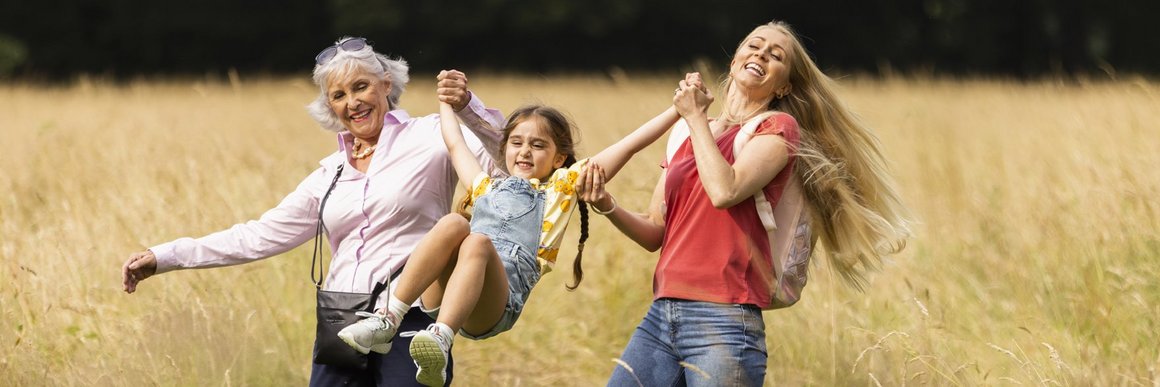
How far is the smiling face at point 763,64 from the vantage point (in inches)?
150

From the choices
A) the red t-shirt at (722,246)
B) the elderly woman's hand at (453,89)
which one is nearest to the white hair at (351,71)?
the elderly woman's hand at (453,89)

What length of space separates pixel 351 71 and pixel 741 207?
1388 mm

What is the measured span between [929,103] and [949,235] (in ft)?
22.4

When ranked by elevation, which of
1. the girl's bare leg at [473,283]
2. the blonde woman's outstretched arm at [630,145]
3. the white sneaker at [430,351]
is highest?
the blonde woman's outstretched arm at [630,145]

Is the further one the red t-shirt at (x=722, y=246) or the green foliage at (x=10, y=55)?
the green foliage at (x=10, y=55)

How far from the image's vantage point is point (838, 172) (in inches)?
152

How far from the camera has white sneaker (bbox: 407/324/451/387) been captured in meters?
3.56

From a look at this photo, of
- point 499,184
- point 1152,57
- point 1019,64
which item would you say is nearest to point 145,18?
point 1019,64

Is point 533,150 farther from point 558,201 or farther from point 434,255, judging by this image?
point 434,255

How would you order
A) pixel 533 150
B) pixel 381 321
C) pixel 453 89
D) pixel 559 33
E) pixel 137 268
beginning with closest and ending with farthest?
pixel 381 321, pixel 533 150, pixel 453 89, pixel 137 268, pixel 559 33

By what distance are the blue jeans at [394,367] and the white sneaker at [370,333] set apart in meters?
0.09

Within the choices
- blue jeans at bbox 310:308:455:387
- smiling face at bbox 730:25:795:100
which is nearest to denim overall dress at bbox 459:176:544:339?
blue jeans at bbox 310:308:455:387

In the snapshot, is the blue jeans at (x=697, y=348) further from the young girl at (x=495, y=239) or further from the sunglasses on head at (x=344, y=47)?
the sunglasses on head at (x=344, y=47)

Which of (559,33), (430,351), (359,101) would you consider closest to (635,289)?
(359,101)
